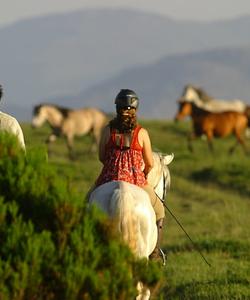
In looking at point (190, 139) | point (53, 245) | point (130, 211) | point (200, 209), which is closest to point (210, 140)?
point (190, 139)

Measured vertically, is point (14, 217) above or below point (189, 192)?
above

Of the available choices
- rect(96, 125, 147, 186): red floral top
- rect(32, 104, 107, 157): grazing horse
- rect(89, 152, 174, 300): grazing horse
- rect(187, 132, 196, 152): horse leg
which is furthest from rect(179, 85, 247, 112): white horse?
rect(89, 152, 174, 300): grazing horse

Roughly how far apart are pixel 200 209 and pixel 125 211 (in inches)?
559

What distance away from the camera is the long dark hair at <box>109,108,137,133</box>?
8711 mm

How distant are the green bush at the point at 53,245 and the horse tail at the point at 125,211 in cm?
133

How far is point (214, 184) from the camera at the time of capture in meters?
26.2

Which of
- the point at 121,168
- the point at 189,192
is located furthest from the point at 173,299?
the point at 189,192

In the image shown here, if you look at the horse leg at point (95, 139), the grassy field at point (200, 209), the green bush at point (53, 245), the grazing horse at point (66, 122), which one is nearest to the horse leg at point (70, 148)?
the grazing horse at point (66, 122)

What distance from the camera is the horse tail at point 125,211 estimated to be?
24.5ft

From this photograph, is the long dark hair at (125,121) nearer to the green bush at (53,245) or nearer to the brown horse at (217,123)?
the green bush at (53,245)

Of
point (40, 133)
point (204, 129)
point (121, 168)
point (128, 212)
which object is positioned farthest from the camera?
point (40, 133)

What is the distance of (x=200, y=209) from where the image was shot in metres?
21.5

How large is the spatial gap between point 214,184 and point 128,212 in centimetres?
1888

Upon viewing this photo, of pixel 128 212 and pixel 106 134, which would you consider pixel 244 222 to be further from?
pixel 128 212
